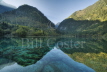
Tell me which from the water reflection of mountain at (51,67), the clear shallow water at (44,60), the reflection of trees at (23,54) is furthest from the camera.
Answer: the reflection of trees at (23,54)

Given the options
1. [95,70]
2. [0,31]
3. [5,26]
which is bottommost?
[95,70]

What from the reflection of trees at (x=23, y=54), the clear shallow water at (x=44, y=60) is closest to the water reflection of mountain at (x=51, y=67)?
the clear shallow water at (x=44, y=60)

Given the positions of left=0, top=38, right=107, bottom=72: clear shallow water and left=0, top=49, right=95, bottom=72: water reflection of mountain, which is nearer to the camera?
left=0, top=49, right=95, bottom=72: water reflection of mountain

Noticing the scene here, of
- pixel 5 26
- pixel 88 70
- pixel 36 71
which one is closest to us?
pixel 36 71

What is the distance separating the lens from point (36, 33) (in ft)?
474

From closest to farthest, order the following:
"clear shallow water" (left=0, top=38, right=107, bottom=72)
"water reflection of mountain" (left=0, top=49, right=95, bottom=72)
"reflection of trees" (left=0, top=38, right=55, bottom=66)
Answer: "water reflection of mountain" (left=0, top=49, right=95, bottom=72)
"clear shallow water" (left=0, top=38, right=107, bottom=72)
"reflection of trees" (left=0, top=38, right=55, bottom=66)

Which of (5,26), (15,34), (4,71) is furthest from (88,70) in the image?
(5,26)

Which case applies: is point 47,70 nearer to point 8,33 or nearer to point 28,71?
point 28,71

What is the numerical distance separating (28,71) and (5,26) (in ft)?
415

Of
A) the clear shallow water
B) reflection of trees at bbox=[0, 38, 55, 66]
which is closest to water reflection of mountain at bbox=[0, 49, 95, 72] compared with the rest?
the clear shallow water

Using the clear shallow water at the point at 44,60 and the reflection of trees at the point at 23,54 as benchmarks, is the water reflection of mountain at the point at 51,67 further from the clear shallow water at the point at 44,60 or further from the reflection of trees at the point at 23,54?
the reflection of trees at the point at 23,54

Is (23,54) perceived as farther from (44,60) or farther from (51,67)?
(51,67)

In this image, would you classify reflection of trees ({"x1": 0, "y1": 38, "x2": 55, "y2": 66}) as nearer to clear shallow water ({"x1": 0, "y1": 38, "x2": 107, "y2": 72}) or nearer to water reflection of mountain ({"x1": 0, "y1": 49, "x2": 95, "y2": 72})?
clear shallow water ({"x1": 0, "y1": 38, "x2": 107, "y2": 72})

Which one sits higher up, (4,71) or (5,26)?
(5,26)
